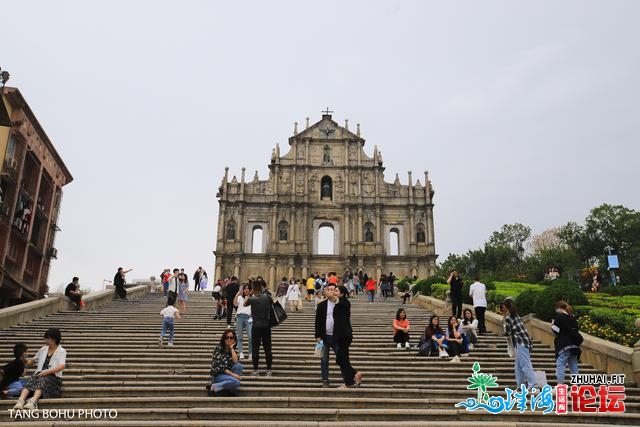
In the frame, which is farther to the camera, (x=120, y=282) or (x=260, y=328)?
(x=120, y=282)

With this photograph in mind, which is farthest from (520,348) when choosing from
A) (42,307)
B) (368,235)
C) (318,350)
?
(368,235)

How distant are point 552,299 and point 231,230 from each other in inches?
1240

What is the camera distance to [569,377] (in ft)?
32.3

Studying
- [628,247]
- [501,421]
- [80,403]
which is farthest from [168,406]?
[628,247]

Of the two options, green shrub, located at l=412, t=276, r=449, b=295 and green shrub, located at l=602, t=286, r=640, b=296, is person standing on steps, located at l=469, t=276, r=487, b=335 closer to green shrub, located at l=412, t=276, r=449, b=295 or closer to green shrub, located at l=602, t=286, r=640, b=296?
green shrub, located at l=412, t=276, r=449, b=295

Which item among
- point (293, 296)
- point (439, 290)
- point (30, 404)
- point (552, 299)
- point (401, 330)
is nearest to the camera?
point (30, 404)

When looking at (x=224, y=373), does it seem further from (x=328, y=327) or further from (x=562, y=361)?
(x=562, y=361)

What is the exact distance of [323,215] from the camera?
142 ft

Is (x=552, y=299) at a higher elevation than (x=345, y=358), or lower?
higher

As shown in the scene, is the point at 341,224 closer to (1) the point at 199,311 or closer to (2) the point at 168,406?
(1) the point at 199,311

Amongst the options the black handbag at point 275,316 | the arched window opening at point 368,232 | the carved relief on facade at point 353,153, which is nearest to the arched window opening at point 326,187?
the carved relief on facade at point 353,153

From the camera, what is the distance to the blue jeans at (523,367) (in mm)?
8508

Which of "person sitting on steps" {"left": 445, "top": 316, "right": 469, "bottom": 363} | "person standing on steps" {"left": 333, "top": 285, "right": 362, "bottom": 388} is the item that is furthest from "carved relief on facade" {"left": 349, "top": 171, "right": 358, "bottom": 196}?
"person standing on steps" {"left": 333, "top": 285, "right": 362, "bottom": 388}

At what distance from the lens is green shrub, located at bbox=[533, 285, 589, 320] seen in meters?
13.3
